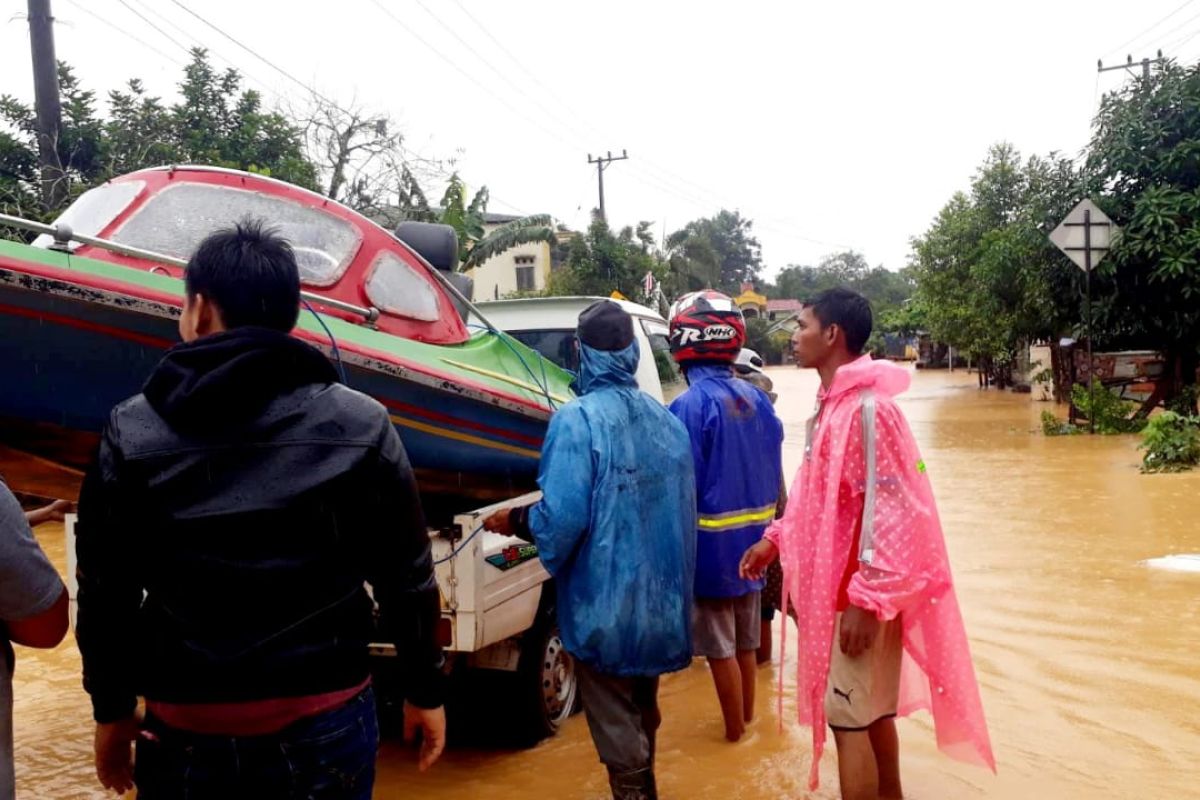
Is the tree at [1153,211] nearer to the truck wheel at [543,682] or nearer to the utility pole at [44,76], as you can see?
the truck wheel at [543,682]

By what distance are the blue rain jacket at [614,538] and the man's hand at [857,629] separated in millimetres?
530

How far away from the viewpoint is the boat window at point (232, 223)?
15.2 feet

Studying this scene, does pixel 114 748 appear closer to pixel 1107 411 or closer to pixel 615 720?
pixel 615 720

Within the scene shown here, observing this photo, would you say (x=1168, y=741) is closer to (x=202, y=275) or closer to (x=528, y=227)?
(x=202, y=275)

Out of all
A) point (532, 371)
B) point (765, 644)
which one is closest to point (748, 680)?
point (765, 644)

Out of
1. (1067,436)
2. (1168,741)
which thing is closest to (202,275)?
(1168,741)

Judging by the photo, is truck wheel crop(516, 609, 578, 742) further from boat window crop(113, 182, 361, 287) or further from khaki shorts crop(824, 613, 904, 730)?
boat window crop(113, 182, 361, 287)

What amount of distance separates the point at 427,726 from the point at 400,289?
3228mm

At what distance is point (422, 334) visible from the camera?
5078 millimetres

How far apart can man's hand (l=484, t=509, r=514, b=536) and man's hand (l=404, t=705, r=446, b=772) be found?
1249 millimetres

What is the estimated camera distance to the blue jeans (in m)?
1.89

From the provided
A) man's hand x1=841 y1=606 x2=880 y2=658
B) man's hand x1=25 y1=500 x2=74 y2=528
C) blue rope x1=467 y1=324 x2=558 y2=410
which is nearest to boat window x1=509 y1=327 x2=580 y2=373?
blue rope x1=467 y1=324 x2=558 y2=410

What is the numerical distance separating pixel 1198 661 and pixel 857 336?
3231 millimetres

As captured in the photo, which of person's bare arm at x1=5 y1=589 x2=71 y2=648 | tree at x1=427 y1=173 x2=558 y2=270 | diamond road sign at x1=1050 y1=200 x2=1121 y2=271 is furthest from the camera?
tree at x1=427 y1=173 x2=558 y2=270
